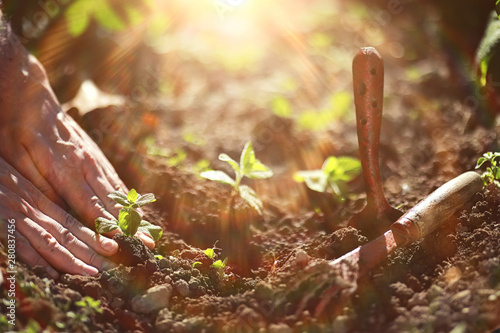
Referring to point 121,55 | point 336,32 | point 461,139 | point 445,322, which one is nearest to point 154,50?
point 121,55

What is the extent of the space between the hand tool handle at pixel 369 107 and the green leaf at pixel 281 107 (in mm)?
1656

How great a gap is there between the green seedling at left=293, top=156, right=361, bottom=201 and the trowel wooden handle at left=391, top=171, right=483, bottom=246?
0.79m

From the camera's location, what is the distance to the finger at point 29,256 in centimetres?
221

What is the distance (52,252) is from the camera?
2268 millimetres

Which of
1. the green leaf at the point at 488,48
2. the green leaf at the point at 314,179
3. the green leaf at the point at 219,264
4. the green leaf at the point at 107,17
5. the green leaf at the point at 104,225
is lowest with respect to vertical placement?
the green leaf at the point at 314,179

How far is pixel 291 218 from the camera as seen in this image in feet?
9.95

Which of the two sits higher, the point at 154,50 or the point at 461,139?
the point at 154,50

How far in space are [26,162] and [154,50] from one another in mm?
2680

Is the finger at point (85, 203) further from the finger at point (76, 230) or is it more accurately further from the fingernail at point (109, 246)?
the fingernail at point (109, 246)

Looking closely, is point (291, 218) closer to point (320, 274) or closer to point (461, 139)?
point (320, 274)

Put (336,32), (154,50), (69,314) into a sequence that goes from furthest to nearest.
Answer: (336,32) < (154,50) < (69,314)

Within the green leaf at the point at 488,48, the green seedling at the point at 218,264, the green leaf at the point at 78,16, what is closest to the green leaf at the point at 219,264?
the green seedling at the point at 218,264

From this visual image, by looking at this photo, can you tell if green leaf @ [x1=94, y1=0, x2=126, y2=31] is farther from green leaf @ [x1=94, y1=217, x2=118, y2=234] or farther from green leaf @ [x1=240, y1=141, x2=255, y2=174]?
green leaf @ [x1=94, y1=217, x2=118, y2=234]

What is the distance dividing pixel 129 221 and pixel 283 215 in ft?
3.41
